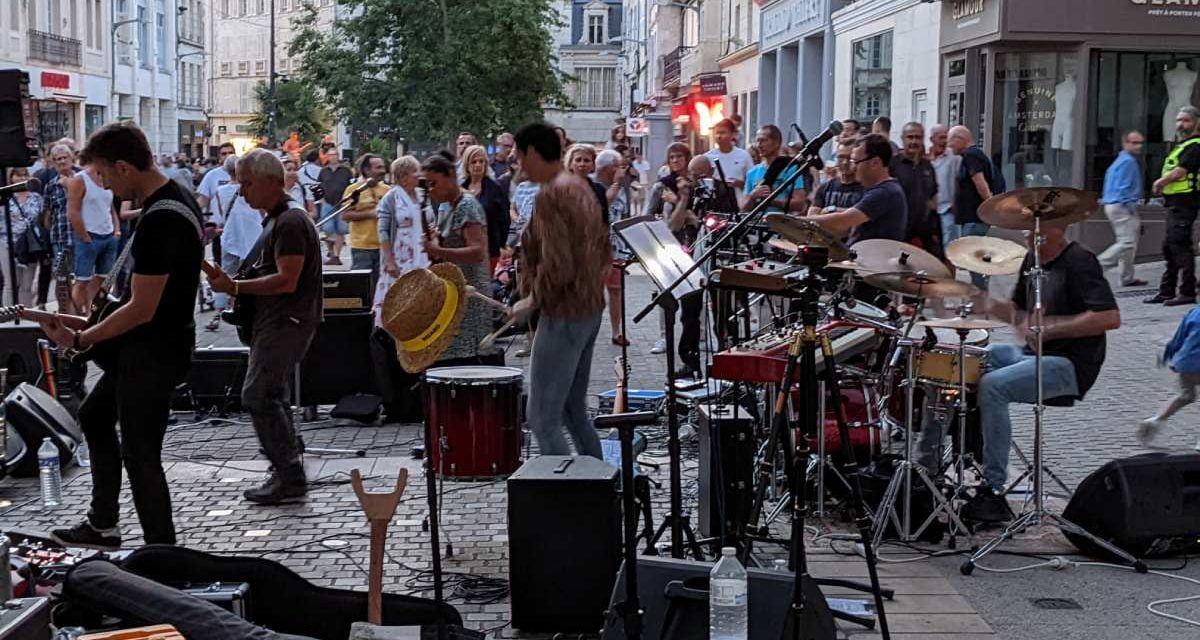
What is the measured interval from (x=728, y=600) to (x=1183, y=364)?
5.08 metres

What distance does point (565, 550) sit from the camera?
5539mm

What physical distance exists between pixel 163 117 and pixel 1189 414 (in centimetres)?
5301

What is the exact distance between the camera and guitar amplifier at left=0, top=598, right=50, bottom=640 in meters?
4.14

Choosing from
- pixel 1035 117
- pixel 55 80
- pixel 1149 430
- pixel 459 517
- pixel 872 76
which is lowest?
pixel 459 517

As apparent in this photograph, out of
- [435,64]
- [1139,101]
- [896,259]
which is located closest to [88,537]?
[896,259]

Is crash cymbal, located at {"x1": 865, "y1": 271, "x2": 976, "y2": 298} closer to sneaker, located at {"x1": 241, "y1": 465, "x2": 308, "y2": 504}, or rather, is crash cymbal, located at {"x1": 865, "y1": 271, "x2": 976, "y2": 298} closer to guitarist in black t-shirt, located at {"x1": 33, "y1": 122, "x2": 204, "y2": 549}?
guitarist in black t-shirt, located at {"x1": 33, "y1": 122, "x2": 204, "y2": 549}

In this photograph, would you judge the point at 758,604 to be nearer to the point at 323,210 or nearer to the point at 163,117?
the point at 323,210

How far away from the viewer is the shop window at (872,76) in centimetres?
2448

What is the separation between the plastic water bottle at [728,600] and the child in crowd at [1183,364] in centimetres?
499

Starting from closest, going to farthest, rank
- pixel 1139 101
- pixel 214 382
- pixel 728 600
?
1. pixel 728 600
2. pixel 214 382
3. pixel 1139 101

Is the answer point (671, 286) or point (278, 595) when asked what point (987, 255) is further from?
point (278, 595)

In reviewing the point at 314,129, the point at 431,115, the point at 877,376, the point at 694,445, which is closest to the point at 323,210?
the point at 694,445

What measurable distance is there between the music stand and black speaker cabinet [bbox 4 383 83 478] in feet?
12.8

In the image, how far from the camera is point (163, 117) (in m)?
57.6
